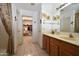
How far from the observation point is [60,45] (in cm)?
172

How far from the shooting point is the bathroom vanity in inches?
56.6

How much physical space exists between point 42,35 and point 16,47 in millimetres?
527

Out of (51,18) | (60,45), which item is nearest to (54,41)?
(60,45)

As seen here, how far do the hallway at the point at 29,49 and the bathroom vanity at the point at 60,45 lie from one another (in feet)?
0.51

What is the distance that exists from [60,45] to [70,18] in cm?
52

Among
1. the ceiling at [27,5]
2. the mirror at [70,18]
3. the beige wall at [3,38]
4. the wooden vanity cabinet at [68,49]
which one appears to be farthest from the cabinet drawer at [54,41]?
the beige wall at [3,38]

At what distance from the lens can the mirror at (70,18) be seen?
180 cm

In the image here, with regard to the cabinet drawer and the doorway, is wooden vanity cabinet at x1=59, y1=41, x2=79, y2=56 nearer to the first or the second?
the cabinet drawer

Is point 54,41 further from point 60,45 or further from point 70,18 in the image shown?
point 70,18

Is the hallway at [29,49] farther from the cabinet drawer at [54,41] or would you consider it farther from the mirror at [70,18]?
the mirror at [70,18]

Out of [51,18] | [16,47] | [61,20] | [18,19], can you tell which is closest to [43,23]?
[51,18]

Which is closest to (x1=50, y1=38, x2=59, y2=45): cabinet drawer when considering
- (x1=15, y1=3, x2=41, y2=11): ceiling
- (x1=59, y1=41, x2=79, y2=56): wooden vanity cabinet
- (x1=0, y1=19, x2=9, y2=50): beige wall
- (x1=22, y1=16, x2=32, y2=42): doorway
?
(x1=59, y1=41, x2=79, y2=56): wooden vanity cabinet

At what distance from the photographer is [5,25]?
1.67 m

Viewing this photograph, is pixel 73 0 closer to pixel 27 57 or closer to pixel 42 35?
pixel 42 35
